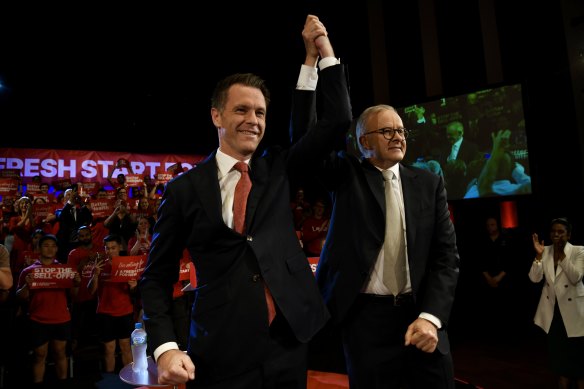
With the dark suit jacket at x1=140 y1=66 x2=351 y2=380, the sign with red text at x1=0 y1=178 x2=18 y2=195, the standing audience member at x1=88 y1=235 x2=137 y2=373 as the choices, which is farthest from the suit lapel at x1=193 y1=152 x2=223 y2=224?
the sign with red text at x1=0 y1=178 x2=18 y2=195

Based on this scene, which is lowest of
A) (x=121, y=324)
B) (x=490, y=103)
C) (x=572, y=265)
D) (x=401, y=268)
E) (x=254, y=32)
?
(x=121, y=324)

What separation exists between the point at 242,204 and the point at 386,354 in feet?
2.51

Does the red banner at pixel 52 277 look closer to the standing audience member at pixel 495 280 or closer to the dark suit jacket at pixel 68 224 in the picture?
the dark suit jacket at pixel 68 224

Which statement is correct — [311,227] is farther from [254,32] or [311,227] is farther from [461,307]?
[254,32]

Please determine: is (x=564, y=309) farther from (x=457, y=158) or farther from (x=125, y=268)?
(x=125, y=268)

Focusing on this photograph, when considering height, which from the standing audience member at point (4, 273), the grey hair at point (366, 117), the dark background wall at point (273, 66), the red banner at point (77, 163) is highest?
the dark background wall at point (273, 66)

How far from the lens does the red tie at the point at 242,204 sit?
1.36m

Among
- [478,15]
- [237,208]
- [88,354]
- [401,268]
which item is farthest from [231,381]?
[478,15]

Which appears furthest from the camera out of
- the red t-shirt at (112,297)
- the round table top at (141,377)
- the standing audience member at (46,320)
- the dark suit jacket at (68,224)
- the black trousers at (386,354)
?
the dark suit jacket at (68,224)

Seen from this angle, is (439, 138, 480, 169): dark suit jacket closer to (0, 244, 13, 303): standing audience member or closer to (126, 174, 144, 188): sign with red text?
(126, 174, 144, 188): sign with red text

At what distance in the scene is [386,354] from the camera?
62.7 inches

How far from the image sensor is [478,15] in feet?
24.5

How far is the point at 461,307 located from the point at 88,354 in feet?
18.3

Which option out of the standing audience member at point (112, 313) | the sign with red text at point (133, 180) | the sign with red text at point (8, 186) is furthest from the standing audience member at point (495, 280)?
the sign with red text at point (8, 186)
